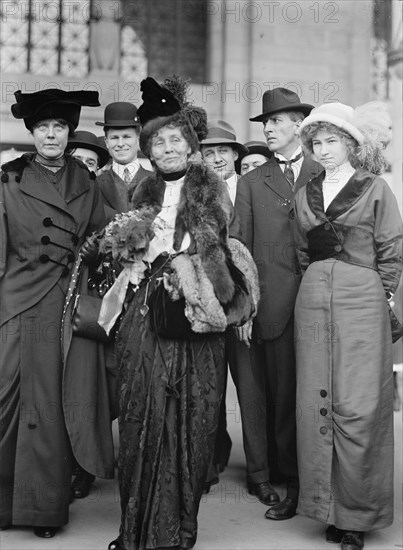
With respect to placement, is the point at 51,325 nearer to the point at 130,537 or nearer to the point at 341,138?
the point at 130,537

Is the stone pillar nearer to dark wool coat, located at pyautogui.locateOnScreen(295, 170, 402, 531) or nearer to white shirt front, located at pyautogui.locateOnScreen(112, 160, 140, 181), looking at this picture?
white shirt front, located at pyautogui.locateOnScreen(112, 160, 140, 181)

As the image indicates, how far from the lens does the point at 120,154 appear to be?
5.22 m

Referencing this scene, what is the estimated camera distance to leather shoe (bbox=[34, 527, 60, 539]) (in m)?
3.95

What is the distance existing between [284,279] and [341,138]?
846mm

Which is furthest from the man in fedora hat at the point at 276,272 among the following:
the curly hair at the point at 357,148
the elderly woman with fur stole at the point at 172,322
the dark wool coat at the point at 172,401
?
the dark wool coat at the point at 172,401

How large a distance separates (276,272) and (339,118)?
0.92m

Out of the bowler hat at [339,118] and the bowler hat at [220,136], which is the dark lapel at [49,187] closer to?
the bowler hat at [339,118]

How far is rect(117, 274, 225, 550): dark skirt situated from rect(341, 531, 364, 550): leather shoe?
0.72 meters

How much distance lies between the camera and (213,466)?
16.2ft

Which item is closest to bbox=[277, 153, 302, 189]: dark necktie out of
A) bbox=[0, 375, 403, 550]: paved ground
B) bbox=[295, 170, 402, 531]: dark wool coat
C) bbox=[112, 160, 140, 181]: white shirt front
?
bbox=[295, 170, 402, 531]: dark wool coat

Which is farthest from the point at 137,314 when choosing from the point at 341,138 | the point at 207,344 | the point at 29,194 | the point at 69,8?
the point at 69,8

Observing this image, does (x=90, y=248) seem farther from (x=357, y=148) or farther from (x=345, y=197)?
(x=357, y=148)

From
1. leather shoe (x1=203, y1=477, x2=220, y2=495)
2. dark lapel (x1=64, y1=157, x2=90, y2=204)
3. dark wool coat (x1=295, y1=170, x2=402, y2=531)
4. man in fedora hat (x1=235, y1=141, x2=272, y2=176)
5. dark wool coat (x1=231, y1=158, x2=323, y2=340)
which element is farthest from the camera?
man in fedora hat (x1=235, y1=141, x2=272, y2=176)

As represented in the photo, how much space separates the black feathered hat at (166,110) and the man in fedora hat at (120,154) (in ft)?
3.96
